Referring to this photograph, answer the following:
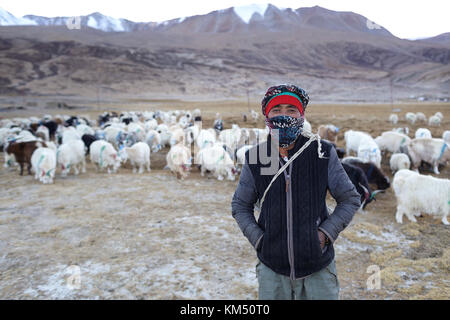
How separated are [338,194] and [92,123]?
22808mm

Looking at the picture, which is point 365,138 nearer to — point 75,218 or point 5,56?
point 75,218

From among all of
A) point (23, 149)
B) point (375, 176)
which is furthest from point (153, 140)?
point (375, 176)

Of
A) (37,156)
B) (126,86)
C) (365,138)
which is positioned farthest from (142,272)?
(126,86)

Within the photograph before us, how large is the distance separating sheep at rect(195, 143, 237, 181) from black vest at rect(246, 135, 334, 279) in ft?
24.8

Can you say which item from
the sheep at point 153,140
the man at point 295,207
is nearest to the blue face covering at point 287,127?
the man at point 295,207

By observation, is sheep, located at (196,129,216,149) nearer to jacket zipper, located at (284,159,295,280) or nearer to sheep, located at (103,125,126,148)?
sheep, located at (103,125,126,148)

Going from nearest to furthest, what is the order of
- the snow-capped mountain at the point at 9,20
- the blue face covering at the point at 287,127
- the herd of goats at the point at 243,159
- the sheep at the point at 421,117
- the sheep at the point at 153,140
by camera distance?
the blue face covering at the point at 287,127
the herd of goats at the point at 243,159
the sheep at the point at 153,140
the sheep at the point at 421,117
the snow-capped mountain at the point at 9,20

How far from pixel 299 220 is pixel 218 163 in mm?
7769

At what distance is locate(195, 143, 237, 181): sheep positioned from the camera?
9.80m

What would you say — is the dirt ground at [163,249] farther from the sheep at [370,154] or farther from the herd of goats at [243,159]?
the sheep at [370,154]

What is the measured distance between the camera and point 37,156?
9406mm

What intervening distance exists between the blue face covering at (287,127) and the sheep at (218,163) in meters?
7.51

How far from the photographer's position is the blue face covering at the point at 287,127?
7.27ft

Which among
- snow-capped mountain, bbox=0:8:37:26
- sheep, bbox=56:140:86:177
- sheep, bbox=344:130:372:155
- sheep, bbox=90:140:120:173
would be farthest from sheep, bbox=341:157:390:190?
snow-capped mountain, bbox=0:8:37:26
